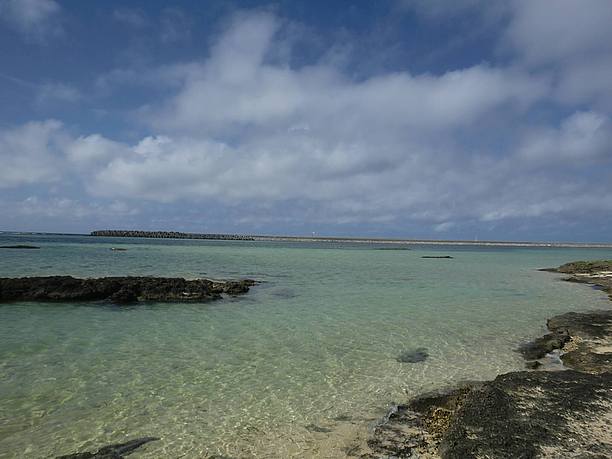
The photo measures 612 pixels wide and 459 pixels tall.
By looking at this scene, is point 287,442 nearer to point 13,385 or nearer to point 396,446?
point 396,446

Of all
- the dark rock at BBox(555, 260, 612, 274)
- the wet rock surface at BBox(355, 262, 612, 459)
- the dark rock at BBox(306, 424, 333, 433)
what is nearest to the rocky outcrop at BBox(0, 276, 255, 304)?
the dark rock at BBox(306, 424, 333, 433)

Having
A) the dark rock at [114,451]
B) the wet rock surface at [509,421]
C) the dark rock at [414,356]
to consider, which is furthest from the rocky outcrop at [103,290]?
the wet rock surface at [509,421]

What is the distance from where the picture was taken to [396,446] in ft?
21.5

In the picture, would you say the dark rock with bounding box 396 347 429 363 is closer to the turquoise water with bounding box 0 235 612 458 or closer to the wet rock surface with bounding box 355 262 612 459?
the turquoise water with bounding box 0 235 612 458

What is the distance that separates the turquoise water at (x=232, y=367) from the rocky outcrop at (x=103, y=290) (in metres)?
1.21

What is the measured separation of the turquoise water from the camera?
696 centimetres

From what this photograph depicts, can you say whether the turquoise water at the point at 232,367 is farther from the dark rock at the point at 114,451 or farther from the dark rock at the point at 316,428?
the dark rock at the point at 114,451

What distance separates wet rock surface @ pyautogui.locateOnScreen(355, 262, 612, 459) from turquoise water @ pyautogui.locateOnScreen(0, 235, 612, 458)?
0.65m

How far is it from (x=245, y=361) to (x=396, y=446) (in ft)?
17.3

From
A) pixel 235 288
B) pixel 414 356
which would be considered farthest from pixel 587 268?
pixel 414 356

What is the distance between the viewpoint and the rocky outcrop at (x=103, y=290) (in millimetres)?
19000

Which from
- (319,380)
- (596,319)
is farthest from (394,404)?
(596,319)

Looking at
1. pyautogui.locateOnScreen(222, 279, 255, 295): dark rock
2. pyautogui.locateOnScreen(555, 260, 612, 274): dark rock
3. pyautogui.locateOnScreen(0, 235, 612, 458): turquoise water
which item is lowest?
pyautogui.locateOnScreen(0, 235, 612, 458): turquoise water

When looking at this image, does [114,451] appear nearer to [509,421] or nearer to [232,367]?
[232,367]
